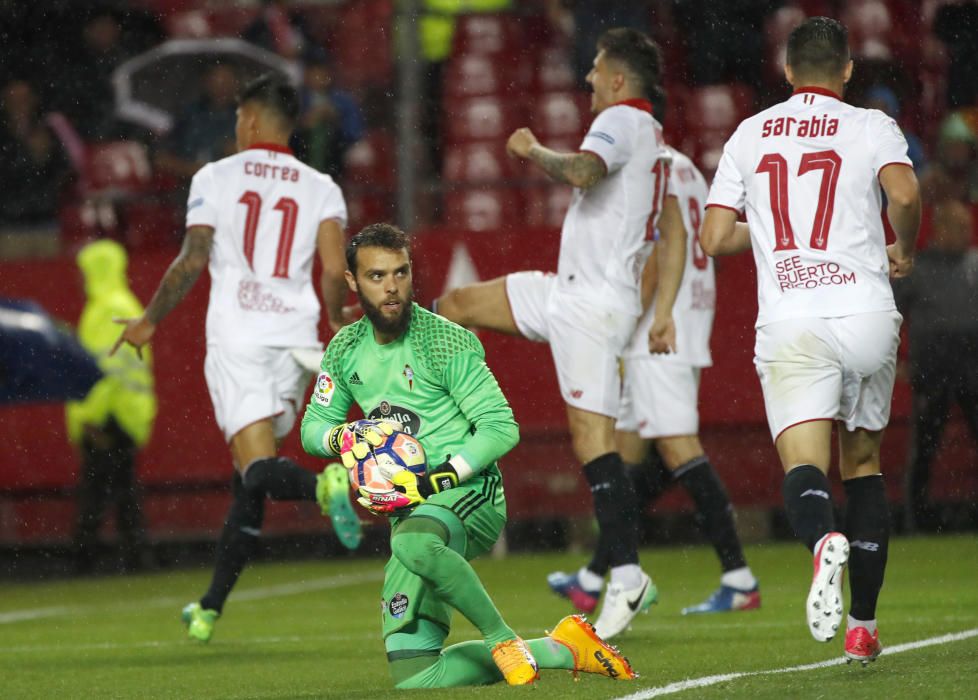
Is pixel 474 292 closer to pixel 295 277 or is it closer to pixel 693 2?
pixel 295 277

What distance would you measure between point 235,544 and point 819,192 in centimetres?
329

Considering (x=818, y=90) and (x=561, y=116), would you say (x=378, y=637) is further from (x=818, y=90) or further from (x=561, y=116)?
(x=561, y=116)

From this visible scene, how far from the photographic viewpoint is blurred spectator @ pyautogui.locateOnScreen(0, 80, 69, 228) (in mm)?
13414

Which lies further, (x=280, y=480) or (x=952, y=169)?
(x=952, y=169)

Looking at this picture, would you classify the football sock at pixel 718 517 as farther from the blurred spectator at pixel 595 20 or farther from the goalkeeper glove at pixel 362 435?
the blurred spectator at pixel 595 20

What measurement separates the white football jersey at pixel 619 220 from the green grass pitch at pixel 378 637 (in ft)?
4.72

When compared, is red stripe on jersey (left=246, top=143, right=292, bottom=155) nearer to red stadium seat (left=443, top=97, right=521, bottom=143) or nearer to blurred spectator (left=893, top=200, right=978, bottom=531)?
blurred spectator (left=893, top=200, right=978, bottom=531)

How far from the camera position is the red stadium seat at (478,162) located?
552 inches

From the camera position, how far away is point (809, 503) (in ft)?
18.4

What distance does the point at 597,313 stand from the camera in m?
7.76

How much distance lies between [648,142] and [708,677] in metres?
2.65

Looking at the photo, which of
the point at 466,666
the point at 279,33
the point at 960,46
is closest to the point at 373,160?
the point at 279,33

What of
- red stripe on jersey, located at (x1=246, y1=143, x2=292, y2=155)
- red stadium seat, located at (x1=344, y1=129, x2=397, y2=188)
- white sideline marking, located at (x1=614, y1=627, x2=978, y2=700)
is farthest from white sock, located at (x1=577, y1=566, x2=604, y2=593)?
red stadium seat, located at (x1=344, y1=129, x2=397, y2=188)

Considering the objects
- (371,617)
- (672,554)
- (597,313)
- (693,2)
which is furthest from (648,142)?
(693,2)
